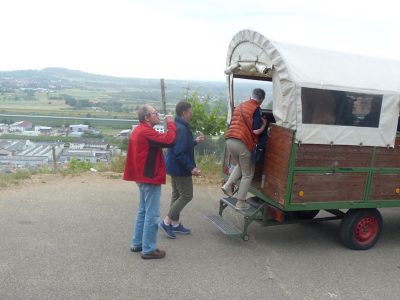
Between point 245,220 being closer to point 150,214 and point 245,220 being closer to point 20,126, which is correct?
point 150,214

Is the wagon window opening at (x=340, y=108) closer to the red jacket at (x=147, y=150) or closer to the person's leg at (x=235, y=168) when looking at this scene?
the person's leg at (x=235, y=168)

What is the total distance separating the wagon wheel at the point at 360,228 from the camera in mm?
5406

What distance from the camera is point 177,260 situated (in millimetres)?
4805

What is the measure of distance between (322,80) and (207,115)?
4.67 meters

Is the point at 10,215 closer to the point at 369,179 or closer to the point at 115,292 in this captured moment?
the point at 115,292

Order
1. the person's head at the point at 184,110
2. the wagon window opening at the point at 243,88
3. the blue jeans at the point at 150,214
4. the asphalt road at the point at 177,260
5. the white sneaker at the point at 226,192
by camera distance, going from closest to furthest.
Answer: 1. the asphalt road at the point at 177,260
2. the blue jeans at the point at 150,214
3. the person's head at the point at 184,110
4. the white sneaker at the point at 226,192
5. the wagon window opening at the point at 243,88

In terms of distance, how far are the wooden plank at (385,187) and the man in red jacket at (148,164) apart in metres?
2.78

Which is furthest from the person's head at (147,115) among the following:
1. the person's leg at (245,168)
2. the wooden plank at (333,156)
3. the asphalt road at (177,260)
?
the wooden plank at (333,156)

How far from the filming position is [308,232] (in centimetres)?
617

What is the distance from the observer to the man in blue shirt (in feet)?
17.3

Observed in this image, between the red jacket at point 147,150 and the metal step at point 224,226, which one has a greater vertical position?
the red jacket at point 147,150

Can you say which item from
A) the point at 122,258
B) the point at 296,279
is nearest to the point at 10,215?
the point at 122,258

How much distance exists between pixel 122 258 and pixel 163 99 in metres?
4.68

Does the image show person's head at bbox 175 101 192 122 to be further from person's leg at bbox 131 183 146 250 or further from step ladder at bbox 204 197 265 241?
step ladder at bbox 204 197 265 241
